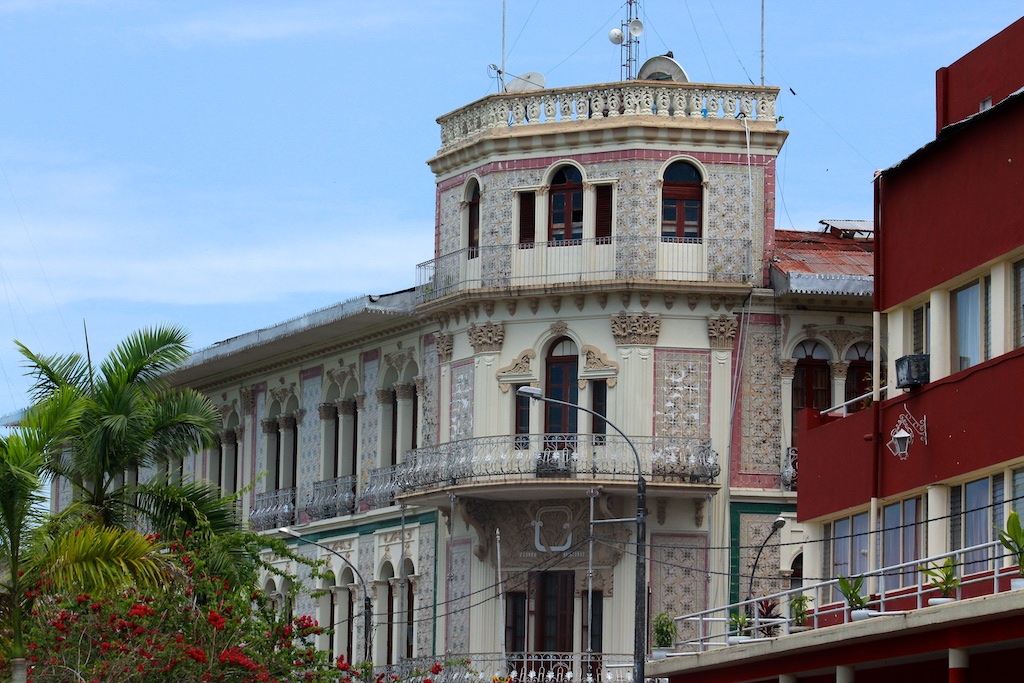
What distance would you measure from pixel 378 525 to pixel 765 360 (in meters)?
10.9

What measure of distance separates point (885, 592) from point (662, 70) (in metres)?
19.8

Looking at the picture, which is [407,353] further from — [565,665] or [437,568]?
[565,665]

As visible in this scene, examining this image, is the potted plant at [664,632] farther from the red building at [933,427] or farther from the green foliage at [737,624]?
the red building at [933,427]

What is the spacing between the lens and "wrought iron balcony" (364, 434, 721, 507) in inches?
1921

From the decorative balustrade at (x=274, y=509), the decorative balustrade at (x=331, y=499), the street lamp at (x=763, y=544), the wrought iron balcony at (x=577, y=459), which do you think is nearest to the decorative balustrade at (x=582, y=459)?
the wrought iron balcony at (x=577, y=459)

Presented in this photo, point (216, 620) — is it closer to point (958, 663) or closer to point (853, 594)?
point (853, 594)

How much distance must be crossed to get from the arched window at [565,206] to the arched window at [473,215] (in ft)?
6.43

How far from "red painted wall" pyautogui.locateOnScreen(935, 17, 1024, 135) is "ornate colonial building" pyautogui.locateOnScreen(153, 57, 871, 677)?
13.0 meters

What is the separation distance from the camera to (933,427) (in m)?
34.4

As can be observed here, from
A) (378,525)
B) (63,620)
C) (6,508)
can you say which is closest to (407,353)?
(378,525)

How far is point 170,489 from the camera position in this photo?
129 ft

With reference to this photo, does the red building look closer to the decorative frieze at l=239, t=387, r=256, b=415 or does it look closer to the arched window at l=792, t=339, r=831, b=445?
the arched window at l=792, t=339, r=831, b=445

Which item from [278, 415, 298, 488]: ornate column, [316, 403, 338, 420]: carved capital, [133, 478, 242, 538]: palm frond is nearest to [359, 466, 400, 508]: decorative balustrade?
[316, 403, 338, 420]: carved capital

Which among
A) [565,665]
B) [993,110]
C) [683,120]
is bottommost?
[565,665]
